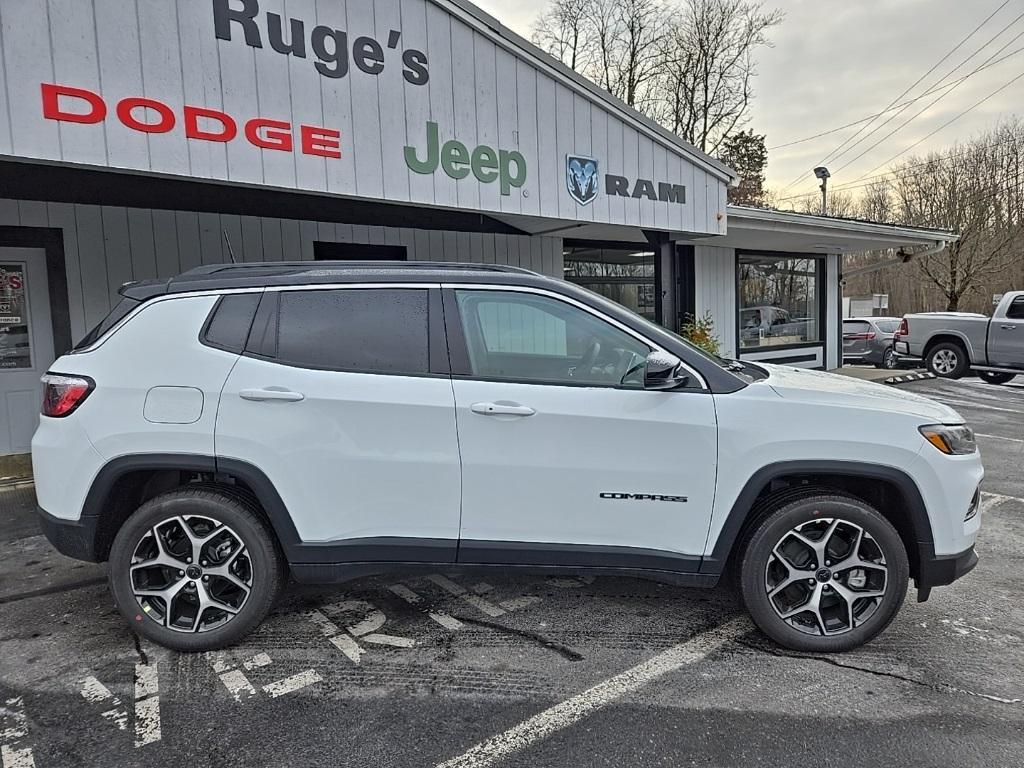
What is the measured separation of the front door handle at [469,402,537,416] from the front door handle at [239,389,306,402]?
796 millimetres

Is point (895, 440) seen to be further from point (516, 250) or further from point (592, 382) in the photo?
point (516, 250)

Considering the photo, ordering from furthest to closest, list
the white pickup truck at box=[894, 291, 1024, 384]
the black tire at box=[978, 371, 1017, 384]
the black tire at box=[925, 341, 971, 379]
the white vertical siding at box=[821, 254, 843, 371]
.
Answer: the white vertical siding at box=[821, 254, 843, 371] < the black tire at box=[925, 341, 971, 379] < the black tire at box=[978, 371, 1017, 384] < the white pickup truck at box=[894, 291, 1024, 384]

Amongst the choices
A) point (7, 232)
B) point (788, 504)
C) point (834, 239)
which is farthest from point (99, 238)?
point (834, 239)

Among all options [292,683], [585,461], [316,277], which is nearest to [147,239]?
[316,277]

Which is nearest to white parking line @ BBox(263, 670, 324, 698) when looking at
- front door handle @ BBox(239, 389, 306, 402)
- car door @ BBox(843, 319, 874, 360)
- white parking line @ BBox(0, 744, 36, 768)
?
white parking line @ BBox(0, 744, 36, 768)

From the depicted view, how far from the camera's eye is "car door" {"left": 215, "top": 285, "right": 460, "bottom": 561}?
2994 millimetres

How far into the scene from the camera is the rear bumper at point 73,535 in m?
3.10

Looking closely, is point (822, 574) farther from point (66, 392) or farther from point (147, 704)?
point (66, 392)

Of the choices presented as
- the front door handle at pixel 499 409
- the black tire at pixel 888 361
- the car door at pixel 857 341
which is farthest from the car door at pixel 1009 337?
the front door handle at pixel 499 409

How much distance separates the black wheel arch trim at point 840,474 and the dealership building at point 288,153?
4.36m

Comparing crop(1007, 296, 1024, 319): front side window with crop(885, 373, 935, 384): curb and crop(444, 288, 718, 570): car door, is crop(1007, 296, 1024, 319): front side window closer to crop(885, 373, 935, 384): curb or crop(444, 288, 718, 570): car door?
crop(885, 373, 935, 384): curb

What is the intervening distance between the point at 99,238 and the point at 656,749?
24.7 feet

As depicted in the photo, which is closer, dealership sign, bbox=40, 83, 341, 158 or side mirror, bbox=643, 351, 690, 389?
side mirror, bbox=643, 351, 690, 389

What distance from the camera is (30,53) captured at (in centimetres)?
437
